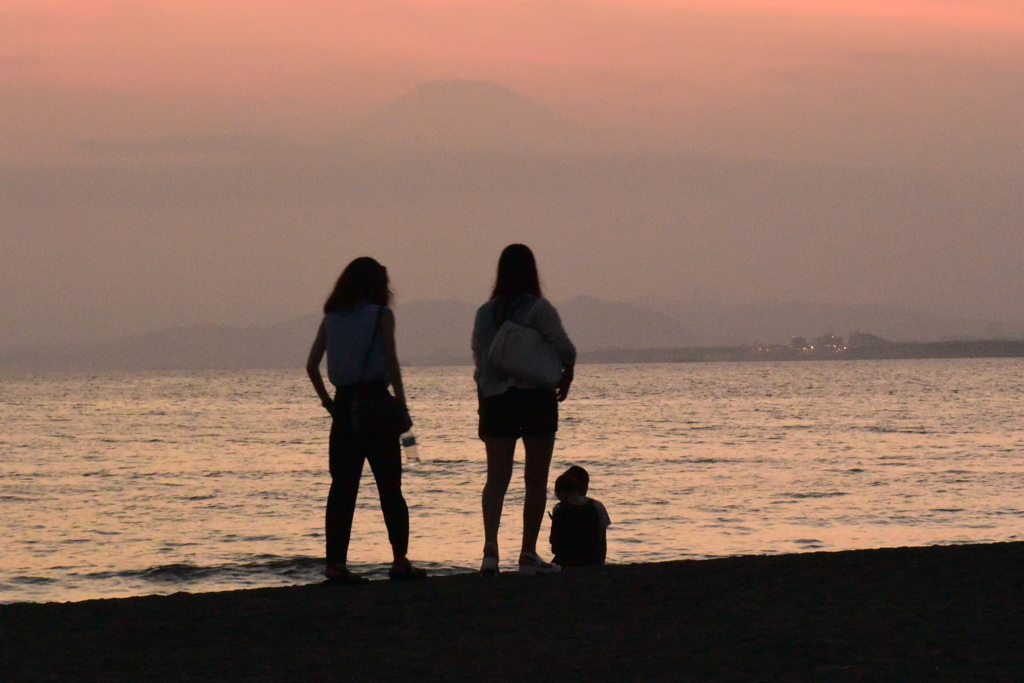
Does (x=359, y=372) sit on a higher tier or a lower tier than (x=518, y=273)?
lower

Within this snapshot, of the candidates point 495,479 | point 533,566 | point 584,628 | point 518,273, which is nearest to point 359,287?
point 518,273

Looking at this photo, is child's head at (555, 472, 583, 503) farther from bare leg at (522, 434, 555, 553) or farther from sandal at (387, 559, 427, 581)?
sandal at (387, 559, 427, 581)

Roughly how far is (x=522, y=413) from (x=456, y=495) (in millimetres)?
19698

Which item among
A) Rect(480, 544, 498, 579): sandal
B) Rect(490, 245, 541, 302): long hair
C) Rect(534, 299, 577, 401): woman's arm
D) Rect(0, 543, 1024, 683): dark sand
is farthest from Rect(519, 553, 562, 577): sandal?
Answer: Rect(490, 245, 541, 302): long hair

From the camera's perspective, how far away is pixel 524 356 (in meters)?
7.65

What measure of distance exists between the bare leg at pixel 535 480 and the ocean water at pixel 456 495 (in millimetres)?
8749

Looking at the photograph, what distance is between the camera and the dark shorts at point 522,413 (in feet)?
25.3

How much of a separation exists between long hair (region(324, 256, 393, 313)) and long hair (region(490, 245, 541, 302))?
2.48 ft

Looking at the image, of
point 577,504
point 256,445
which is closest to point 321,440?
point 256,445

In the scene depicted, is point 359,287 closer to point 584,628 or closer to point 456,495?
point 584,628

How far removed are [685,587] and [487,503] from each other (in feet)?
5.28

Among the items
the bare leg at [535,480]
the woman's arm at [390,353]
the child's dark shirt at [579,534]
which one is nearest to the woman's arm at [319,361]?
the woman's arm at [390,353]

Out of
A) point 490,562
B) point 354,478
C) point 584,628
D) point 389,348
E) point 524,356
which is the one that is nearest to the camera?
point 584,628

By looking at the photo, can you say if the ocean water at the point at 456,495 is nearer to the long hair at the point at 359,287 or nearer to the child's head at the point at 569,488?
the child's head at the point at 569,488
